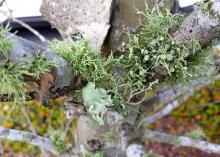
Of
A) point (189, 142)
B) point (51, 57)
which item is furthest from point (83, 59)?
point (189, 142)

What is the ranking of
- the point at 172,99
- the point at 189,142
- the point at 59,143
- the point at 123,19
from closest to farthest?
1. the point at 123,19
2. the point at 59,143
3. the point at 189,142
4. the point at 172,99

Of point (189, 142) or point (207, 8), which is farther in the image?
point (189, 142)

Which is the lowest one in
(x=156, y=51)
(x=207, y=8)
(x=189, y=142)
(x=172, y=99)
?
(x=189, y=142)

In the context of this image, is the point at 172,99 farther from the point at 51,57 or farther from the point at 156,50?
the point at 51,57

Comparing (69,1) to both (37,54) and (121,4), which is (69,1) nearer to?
(121,4)

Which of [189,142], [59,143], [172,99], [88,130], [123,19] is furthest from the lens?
[172,99]

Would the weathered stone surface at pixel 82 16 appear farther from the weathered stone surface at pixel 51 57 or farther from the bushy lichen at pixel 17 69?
the bushy lichen at pixel 17 69

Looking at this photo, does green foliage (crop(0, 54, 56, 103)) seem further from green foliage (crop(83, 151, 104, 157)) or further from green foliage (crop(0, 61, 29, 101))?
green foliage (crop(83, 151, 104, 157))

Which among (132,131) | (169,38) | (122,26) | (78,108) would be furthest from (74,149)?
(169,38)
